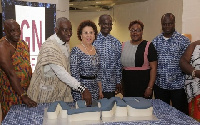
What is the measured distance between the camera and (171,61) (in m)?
2.62

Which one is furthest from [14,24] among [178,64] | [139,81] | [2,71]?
[178,64]

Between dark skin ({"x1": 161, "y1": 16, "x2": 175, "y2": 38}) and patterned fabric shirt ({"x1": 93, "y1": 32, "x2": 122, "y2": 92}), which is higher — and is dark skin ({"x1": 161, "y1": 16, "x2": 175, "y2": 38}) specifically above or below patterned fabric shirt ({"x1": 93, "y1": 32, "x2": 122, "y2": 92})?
above

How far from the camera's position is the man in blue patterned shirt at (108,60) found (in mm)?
2828

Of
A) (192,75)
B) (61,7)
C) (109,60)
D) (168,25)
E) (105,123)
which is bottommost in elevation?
(105,123)

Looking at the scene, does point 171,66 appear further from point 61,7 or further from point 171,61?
point 61,7

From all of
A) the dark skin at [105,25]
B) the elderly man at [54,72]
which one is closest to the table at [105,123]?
the elderly man at [54,72]

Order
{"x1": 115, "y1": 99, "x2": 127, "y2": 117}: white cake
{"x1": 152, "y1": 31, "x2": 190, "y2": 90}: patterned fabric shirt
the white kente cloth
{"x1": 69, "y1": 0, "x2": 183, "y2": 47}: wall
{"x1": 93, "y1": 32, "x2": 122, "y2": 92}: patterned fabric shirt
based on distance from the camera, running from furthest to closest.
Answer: {"x1": 69, "y1": 0, "x2": 183, "y2": 47}: wall
{"x1": 93, "y1": 32, "x2": 122, "y2": 92}: patterned fabric shirt
{"x1": 152, "y1": 31, "x2": 190, "y2": 90}: patterned fabric shirt
the white kente cloth
{"x1": 115, "y1": 99, "x2": 127, "y2": 117}: white cake

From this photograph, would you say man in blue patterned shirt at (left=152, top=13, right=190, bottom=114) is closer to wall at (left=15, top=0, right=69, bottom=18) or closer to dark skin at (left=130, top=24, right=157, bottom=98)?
dark skin at (left=130, top=24, right=157, bottom=98)

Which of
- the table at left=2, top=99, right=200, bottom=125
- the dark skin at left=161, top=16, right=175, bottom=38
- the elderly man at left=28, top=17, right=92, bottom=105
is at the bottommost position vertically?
the table at left=2, top=99, right=200, bottom=125

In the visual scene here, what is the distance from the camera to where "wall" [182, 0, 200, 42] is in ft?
13.8

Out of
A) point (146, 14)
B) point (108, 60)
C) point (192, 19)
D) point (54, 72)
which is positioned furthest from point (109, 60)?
point (146, 14)

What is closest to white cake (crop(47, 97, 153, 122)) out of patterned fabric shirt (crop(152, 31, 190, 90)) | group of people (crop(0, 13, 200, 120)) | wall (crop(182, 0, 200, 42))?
group of people (crop(0, 13, 200, 120))

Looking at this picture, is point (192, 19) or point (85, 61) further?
point (192, 19)

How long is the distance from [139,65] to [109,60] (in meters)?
0.38
